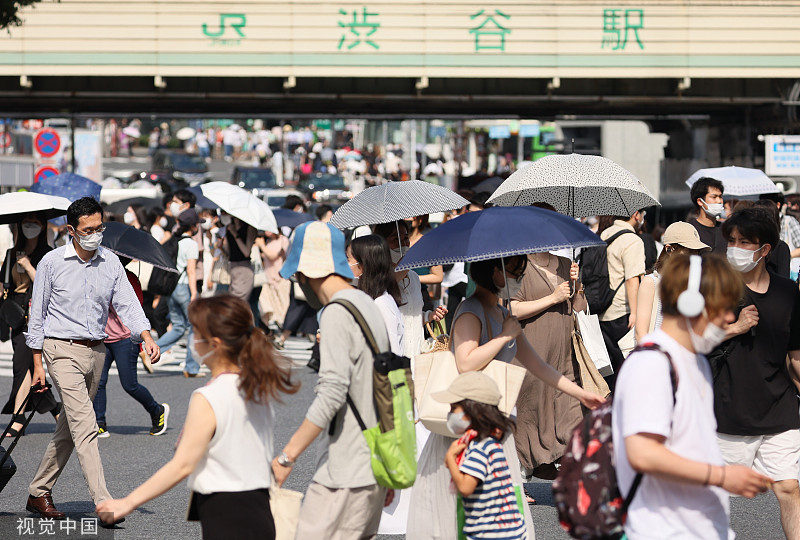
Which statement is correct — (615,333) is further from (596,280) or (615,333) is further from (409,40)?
(409,40)

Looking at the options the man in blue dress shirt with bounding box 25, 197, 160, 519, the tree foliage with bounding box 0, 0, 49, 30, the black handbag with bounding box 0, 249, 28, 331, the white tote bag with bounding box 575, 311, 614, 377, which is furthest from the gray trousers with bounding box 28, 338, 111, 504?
the tree foliage with bounding box 0, 0, 49, 30

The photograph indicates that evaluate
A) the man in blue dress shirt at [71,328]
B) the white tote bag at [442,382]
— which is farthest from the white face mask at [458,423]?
the man in blue dress shirt at [71,328]

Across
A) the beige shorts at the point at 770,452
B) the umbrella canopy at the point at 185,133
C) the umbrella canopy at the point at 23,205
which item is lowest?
the beige shorts at the point at 770,452

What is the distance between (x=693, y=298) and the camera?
380 cm

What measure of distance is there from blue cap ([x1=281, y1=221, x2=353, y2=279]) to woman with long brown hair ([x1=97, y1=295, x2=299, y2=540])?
38 cm

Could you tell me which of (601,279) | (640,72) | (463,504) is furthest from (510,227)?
(640,72)

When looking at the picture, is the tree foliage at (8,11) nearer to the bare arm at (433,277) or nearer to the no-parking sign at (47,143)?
the bare arm at (433,277)

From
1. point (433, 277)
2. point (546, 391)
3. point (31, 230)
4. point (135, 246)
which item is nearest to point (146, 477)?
point (135, 246)

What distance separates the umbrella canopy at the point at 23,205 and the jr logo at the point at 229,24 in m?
14.4

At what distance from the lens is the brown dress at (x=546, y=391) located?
7969 mm

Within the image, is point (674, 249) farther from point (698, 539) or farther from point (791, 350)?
point (698, 539)

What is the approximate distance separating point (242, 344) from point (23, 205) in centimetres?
491

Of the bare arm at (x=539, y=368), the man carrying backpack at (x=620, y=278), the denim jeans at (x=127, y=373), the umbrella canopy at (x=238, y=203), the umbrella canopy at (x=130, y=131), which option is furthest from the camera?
the umbrella canopy at (x=130, y=131)

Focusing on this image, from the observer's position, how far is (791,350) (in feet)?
19.5
